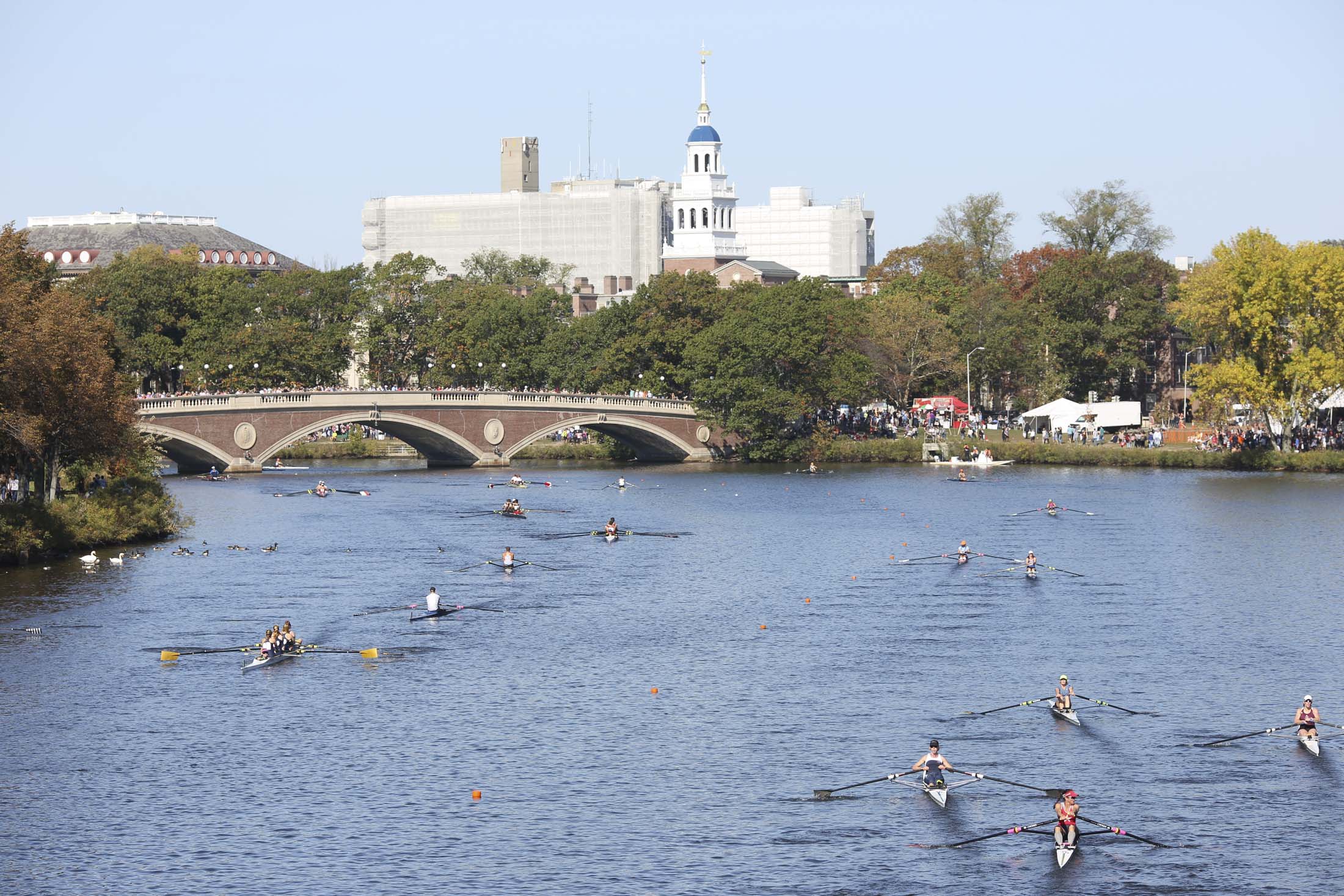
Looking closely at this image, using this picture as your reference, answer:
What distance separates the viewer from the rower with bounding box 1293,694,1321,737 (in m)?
45.3

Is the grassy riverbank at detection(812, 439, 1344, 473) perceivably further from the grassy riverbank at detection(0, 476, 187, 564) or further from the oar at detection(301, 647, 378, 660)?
the oar at detection(301, 647, 378, 660)

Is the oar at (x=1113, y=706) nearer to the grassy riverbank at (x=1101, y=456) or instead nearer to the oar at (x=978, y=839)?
the oar at (x=978, y=839)

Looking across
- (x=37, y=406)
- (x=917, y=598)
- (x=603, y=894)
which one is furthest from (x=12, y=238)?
(x=603, y=894)

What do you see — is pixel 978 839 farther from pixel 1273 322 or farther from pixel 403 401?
pixel 403 401

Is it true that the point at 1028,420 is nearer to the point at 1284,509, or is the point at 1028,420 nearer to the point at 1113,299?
the point at 1113,299

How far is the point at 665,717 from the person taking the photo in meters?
49.9

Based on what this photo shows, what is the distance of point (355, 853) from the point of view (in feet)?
128

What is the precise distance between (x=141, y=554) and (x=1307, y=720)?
53267 mm

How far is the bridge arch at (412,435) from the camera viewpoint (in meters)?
124

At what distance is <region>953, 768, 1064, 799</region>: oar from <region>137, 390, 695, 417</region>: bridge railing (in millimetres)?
83572

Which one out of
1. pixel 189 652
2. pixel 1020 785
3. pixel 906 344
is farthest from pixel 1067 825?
pixel 906 344

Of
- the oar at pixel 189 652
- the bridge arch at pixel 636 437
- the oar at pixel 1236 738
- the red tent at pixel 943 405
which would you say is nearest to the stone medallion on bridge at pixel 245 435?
the bridge arch at pixel 636 437

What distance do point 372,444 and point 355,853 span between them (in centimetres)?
12150

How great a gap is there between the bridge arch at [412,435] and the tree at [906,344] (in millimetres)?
35071
